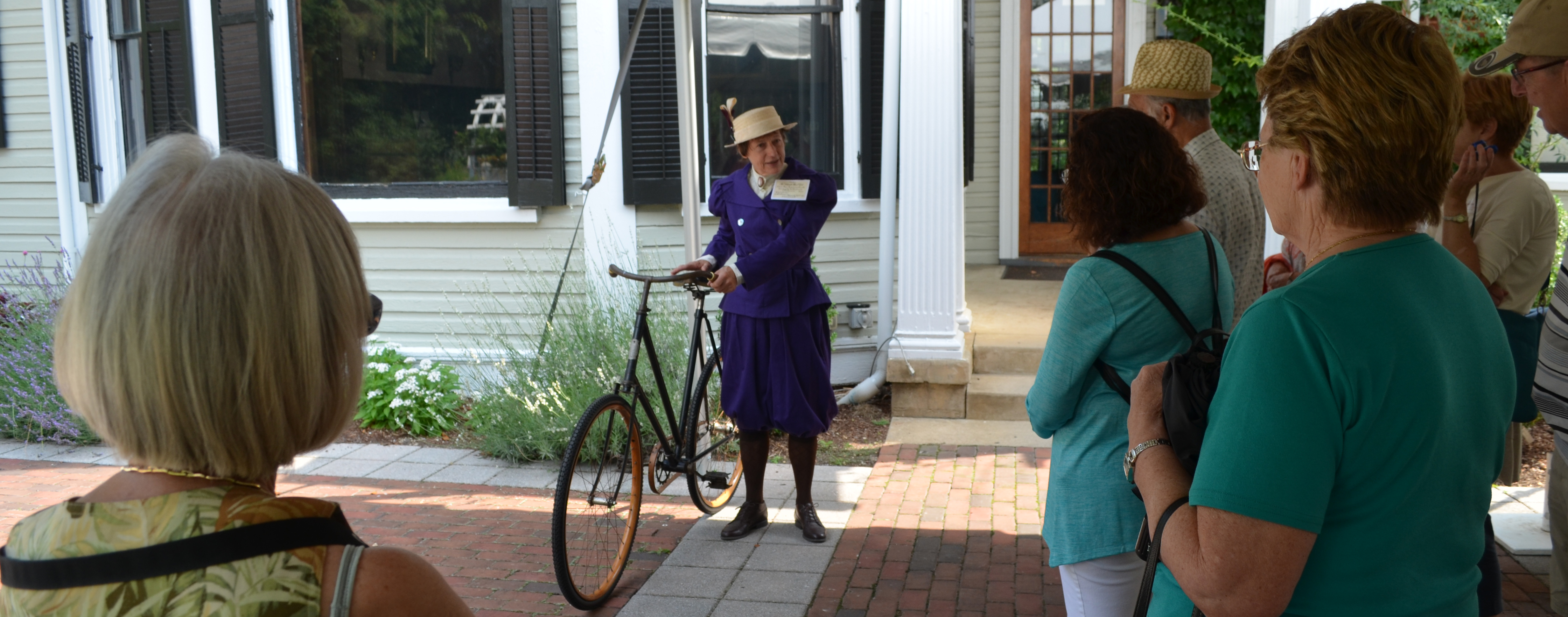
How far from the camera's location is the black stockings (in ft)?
13.5

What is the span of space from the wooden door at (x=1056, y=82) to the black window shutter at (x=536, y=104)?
16.5 ft

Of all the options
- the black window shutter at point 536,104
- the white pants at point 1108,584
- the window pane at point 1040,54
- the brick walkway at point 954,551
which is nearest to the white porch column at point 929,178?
the brick walkway at point 954,551

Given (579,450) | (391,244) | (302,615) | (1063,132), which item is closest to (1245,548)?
(302,615)

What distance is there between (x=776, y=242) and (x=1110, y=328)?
6.31 ft

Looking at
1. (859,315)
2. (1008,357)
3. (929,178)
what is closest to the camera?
(929,178)

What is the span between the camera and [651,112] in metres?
6.43

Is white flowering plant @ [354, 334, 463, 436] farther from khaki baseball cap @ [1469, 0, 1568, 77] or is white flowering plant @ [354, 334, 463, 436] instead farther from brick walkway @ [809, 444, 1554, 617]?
khaki baseball cap @ [1469, 0, 1568, 77]

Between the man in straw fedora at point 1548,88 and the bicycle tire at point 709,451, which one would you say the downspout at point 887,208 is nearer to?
the bicycle tire at point 709,451

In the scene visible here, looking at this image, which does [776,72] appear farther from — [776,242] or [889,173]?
[776,242]

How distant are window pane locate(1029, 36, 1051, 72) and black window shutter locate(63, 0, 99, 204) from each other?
305 inches

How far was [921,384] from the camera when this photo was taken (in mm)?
6066

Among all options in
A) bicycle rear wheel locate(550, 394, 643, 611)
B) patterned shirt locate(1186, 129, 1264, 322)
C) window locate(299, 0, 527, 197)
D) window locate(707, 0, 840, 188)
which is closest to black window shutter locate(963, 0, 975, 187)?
window locate(707, 0, 840, 188)

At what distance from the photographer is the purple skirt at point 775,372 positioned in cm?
396

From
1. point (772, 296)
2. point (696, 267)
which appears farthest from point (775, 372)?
point (696, 267)
